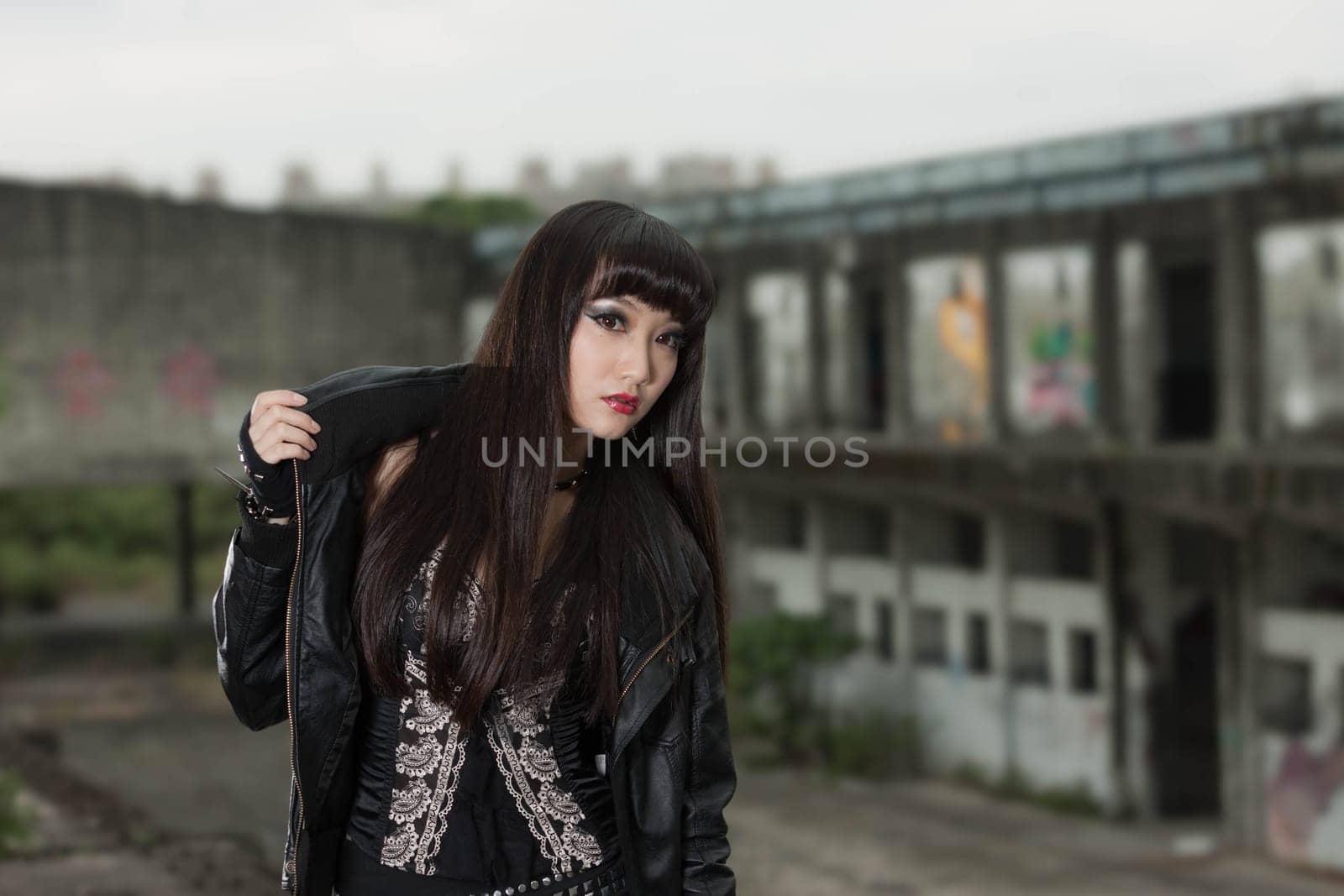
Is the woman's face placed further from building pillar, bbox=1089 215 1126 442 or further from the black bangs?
building pillar, bbox=1089 215 1126 442

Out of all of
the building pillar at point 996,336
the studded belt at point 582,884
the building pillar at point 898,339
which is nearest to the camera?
the studded belt at point 582,884

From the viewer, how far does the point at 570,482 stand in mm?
2074

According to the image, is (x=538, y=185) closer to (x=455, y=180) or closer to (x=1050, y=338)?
(x=455, y=180)

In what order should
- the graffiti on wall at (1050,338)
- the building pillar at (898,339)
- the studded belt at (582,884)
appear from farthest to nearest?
the building pillar at (898,339)
the graffiti on wall at (1050,338)
the studded belt at (582,884)

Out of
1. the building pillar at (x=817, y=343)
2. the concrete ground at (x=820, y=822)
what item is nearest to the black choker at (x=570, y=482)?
the concrete ground at (x=820, y=822)

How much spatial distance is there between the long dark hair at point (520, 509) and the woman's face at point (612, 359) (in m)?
0.01

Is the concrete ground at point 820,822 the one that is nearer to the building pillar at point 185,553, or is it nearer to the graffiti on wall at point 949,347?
the building pillar at point 185,553

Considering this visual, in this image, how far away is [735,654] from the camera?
13.3 m

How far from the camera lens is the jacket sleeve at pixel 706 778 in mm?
1993

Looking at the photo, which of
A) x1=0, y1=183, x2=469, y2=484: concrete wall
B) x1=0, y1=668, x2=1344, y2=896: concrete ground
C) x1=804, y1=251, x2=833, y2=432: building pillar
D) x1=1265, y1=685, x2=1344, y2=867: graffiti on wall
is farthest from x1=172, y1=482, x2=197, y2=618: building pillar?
x1=1265, y1=685, x2=1344, y2=867: graffiti on wall

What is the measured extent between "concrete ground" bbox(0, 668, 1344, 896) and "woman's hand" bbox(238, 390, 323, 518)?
448 cm

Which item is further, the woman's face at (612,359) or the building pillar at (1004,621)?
the building pillar at (1004,621)

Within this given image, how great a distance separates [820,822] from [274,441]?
1028 centimetres

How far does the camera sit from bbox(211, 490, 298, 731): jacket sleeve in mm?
1854
